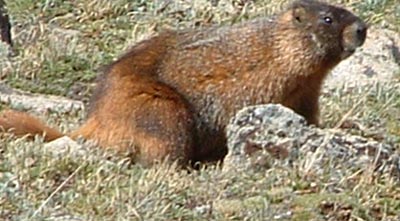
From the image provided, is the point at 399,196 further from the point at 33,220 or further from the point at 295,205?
the point at 33,220

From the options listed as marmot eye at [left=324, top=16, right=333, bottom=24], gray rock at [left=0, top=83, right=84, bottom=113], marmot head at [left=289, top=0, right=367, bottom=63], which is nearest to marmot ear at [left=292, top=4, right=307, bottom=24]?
marmot head at [left=289, top=0, right=367, bottom=63]

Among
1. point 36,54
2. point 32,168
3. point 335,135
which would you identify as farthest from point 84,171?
point 36,54

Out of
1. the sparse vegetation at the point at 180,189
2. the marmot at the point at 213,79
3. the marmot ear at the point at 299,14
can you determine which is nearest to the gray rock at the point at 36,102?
the sparse vegetation at the point at 180,189

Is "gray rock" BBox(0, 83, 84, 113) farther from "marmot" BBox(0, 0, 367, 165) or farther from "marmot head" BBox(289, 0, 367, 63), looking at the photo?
"marmot head" BBox(289, 0, 367, 63)

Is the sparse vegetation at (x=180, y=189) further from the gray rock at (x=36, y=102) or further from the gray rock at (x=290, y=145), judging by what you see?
the gray rock at (x=36, y=102)

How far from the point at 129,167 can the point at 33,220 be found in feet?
4.29

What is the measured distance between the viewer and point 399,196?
268 inches

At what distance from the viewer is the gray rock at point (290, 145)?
23.4 feet

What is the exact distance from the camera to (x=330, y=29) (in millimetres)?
8219

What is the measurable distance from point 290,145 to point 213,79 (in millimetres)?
1069

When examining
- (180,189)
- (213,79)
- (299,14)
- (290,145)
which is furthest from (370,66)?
(180,189)

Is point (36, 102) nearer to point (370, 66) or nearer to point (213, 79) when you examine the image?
point (213, 79)

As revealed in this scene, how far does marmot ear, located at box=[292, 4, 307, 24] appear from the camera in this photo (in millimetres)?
8344

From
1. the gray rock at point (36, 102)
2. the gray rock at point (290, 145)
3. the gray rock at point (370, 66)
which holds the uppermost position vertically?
the gray rock at point (290, 145)
